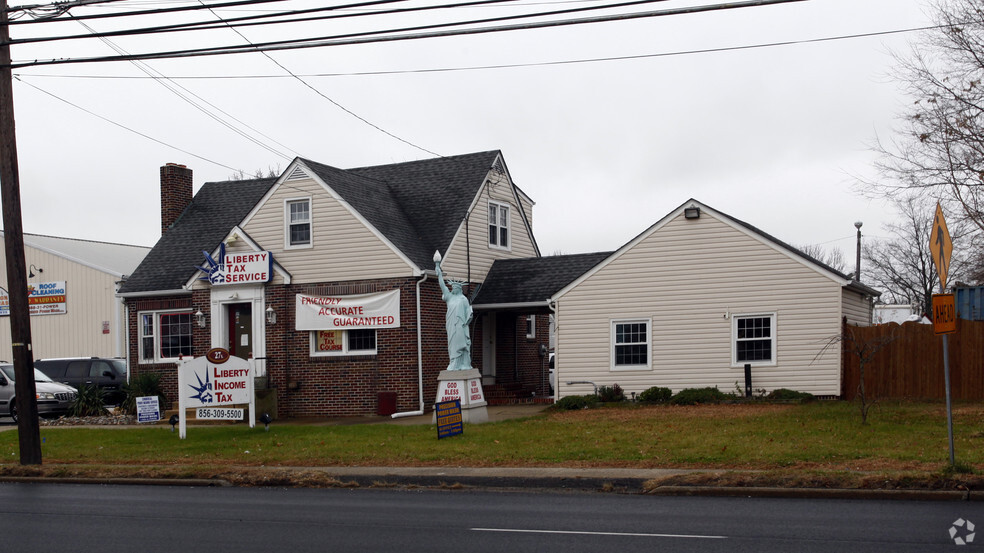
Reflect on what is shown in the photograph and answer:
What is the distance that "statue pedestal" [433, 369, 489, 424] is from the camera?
22.4 m

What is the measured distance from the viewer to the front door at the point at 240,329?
28.8m

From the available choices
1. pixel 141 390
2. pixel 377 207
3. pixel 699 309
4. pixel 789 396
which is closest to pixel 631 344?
pixel 699 309

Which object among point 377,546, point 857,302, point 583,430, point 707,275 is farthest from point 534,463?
point 857,302

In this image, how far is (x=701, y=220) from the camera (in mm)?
25672

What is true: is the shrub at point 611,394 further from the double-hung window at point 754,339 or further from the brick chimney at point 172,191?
the brick chimney at point 172,191

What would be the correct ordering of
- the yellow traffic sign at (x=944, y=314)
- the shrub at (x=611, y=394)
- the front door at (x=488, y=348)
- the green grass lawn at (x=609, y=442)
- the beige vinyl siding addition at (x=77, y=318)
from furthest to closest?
the beige vinyl siding addition at (x=77, y=318) → the front door at (x=488, y=348) → the shrub at (x=611, y=394) → the green grass lawn at (x=609, y=442) → the yellow traffic sign at (x=944, y=314)

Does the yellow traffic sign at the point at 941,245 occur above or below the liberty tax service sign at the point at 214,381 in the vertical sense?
above

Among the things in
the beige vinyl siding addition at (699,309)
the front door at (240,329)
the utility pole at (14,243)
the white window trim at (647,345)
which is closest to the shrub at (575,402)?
the beige vinyl siding addition at (699,309)

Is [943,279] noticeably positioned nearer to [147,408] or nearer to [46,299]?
[147,408]

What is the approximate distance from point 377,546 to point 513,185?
22803mm

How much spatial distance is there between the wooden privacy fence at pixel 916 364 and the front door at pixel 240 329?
50.5 feet

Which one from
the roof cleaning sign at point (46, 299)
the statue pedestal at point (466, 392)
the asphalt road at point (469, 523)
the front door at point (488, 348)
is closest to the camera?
the asphalt road at point (469, 523)

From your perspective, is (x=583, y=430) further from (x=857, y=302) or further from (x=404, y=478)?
(x=857, y=302)

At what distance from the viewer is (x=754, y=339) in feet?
82.4
